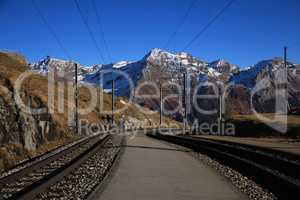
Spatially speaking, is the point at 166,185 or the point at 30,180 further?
the point at 30,180

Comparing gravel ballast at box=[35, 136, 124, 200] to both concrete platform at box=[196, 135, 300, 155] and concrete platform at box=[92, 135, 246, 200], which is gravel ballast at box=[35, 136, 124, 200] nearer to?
concrete platform at box=[92, 135, 246, 200]

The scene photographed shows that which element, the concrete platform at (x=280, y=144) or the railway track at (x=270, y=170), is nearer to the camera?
the railway track at (x=270, y=170)

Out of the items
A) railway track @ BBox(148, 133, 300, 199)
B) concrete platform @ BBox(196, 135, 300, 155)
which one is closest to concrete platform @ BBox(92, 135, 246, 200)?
railway track @ BBox(148, 133, 300, 199)

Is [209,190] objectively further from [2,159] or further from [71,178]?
[2,159]

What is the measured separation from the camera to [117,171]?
57.0 feet

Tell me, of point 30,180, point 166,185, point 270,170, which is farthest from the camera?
point 270,170

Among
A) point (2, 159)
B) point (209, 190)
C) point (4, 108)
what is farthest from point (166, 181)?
point (4, 108)

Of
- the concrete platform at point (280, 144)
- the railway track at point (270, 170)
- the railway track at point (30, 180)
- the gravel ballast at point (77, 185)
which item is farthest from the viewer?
the concrete platform at point (280, 144)

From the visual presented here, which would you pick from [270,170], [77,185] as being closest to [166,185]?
[77,185]

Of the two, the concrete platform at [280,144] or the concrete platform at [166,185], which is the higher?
the concrete platform at [280,144]

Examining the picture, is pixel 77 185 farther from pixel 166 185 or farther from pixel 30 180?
pixel 166 185

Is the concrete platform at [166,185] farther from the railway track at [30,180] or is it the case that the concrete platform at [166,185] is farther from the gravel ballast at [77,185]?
the railway track at [30,180]

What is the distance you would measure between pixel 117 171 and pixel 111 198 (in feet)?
20.3

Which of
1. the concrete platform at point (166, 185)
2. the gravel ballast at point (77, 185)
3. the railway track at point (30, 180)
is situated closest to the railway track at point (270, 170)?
the concrete platform at point (166, 185)
